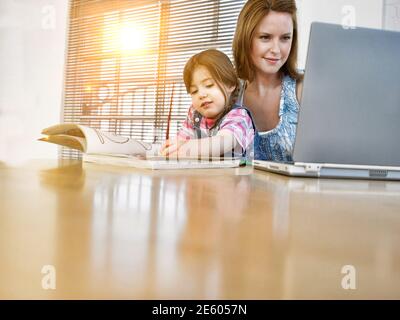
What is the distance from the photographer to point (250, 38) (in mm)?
1956

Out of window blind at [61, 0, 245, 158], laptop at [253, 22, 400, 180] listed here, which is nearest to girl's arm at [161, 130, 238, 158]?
laptop at [253, 22, 400, 180]


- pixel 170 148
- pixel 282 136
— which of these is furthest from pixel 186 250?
pixel 282 136

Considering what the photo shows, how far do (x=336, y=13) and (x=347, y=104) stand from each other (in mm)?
2011

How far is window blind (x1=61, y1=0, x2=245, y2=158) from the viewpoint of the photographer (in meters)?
3.08

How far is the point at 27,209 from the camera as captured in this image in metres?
0.26

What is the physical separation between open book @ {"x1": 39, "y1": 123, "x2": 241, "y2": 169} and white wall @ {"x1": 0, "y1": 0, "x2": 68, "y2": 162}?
2570 millimetres

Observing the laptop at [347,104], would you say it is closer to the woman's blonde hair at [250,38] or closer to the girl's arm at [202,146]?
the girl's arm at [202,146]

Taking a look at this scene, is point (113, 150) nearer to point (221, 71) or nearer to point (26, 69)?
point (221, 71)

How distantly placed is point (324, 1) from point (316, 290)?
2.69 m

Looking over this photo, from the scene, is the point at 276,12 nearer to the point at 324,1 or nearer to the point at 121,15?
the point at 324,1

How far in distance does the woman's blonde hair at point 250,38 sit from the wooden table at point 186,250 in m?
1.69

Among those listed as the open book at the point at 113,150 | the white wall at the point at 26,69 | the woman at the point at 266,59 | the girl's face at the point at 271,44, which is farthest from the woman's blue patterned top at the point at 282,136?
the white wall at the point at 26,69

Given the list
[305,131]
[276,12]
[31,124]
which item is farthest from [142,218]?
[31,124]

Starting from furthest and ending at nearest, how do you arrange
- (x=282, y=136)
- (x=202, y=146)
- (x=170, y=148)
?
1. (x=282, y=136)
2. (x=202, y=146)
3. (x=170, y=148)
